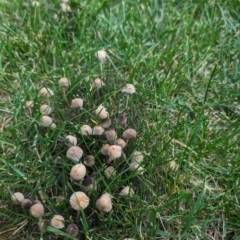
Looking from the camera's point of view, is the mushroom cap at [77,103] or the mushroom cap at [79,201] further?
the mushroom cap at [77,103]

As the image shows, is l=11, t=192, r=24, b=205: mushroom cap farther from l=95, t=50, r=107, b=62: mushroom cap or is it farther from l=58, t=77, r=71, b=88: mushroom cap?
l=95, t=50, r=107, b=62: mushroom cap

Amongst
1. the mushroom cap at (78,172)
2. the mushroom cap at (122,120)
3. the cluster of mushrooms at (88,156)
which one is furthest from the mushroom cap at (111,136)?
the mushroom cap at (78,172)

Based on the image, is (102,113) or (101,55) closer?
(102,113)

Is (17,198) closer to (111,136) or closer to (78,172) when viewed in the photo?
(78,172)

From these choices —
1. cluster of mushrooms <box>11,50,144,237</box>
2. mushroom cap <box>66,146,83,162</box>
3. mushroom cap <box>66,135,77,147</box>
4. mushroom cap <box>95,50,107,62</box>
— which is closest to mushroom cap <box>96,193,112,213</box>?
cluster of mushrooms <box>11,50,144,237</box>

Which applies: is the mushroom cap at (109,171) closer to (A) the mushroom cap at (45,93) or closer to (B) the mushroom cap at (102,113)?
(B) the mushroom cap at (102,113)

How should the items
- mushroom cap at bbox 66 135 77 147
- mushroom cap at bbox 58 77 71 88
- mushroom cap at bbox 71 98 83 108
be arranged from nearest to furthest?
1. mushroom cap at bbox 66 135 77 147
2. mushroom cap at bbox 71 98 83 108
3. mushroom cap at bbox 58 77 71 88

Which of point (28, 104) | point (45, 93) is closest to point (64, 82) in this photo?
point (45, 93)
